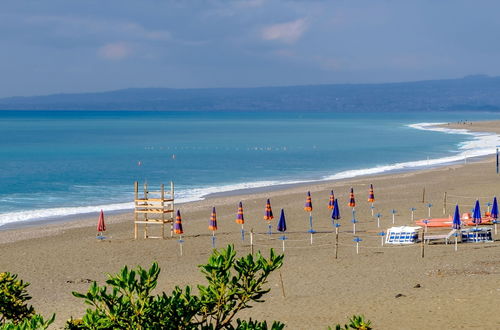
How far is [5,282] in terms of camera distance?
8938 millimetres

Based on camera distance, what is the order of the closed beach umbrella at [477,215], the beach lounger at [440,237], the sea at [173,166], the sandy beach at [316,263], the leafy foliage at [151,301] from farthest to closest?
the sea at [173,166], the closed beach umbrella at [477,215], the beach lounger at [440,237], the sandy beach at [316,263], the leafy foliage at [151,301]

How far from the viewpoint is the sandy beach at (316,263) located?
16578 millimetres

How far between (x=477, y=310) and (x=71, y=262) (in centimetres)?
1315

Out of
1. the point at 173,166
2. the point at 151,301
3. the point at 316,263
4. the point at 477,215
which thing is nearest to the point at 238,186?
the point at 173,166

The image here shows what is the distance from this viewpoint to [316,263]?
2253cm

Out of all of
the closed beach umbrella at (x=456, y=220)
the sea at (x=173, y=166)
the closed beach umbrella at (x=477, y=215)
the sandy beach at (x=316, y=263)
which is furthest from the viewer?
the sea at (x=173, y=166)

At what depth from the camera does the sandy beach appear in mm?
16578

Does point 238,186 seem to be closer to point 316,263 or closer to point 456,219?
point 456,219

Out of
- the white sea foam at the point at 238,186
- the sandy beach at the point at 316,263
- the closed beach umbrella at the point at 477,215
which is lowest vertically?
the sandy beach at the point at 316,263

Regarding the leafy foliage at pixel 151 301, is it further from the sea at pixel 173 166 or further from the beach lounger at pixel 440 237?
the sea at pixel 173 166

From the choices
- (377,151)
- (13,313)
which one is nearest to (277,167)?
(377,151)

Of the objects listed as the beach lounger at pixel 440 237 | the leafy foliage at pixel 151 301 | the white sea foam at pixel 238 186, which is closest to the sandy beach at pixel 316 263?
the beach lounger at pixel 440 237

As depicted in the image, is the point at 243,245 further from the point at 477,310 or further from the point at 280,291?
the point at 477,310

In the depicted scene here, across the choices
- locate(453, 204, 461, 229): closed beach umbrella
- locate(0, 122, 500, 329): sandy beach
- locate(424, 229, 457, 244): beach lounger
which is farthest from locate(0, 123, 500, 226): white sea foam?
Answer: locate(453, 204, 461, 229): closed beach umbrella
